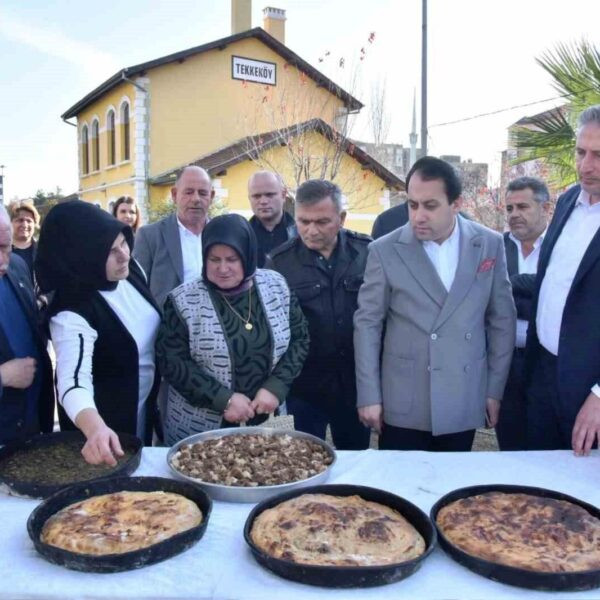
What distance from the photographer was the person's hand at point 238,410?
2.15m

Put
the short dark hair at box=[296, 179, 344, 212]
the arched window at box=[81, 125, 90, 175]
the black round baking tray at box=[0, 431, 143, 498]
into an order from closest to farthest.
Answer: the black round baking tray at box=[0, 431, 143, 498], the short dark hair at box=[296, 179, 344, 212], the arched window at box=[81, 125, 90, 175]

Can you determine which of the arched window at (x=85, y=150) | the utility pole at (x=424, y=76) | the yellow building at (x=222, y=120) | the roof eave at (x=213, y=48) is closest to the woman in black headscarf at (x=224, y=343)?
the utility pole at (x=424, y=76)

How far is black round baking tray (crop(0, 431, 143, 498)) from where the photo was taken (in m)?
1.65

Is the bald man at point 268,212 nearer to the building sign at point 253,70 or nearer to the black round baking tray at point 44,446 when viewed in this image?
the black round baking tray at point 44,446

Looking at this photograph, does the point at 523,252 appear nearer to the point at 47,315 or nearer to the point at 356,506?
the point at 356,506

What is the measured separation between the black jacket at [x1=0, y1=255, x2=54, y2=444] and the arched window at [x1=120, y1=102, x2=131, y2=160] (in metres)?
16.1

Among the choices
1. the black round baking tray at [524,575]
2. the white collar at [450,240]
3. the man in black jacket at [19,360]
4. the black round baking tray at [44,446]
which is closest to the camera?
the black round baking tray at [524,575]

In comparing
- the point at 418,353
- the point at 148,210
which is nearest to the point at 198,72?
the point at 148,210

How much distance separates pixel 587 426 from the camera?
195cm

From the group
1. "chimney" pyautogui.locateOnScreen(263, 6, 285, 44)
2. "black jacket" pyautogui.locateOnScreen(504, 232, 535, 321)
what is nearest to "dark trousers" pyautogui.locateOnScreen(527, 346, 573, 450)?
"black jacket" pyautogui.locateOnScreen(504, 232, 535, 321)

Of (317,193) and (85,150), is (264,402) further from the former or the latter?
(85,150)

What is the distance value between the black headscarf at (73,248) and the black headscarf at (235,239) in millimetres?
360

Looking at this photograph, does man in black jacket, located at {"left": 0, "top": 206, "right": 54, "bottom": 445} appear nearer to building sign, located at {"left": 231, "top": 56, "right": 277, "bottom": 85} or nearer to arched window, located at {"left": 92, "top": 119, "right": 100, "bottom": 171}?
building sign, located at {"left": 231, "top": 56, "right": 277, "bottom": 85}

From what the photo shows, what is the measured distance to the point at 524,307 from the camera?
2.85 m
